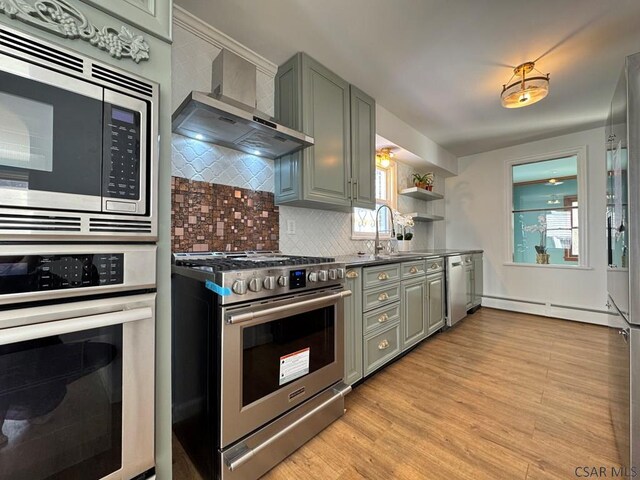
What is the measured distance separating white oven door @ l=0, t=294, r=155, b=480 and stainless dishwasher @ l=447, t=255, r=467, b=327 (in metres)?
3.13

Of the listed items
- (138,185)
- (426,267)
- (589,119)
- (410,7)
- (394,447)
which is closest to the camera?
(138,185)

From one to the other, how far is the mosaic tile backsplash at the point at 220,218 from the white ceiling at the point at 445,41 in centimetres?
109

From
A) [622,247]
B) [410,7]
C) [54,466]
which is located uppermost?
[410,7]

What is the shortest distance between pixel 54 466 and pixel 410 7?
2588mm

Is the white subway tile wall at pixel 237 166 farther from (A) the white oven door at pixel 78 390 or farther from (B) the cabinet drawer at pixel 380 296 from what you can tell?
(A) the white oven door at pixel 78 390

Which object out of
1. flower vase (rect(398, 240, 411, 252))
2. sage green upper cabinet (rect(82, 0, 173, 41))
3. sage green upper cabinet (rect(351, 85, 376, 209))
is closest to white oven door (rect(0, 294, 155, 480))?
sage green upper cabinet (rect(82, 0, 173, 41))

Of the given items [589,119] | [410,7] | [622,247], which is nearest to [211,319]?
[622,247]

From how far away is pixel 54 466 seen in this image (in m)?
0.73

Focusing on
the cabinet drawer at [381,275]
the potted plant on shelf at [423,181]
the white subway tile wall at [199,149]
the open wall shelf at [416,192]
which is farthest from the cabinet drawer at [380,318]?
the potted plant on shelf at [423,181]

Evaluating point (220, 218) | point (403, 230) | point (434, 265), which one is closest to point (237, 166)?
point (220, 218)

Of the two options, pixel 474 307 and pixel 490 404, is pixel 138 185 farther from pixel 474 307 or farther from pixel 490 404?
pixel 474 307

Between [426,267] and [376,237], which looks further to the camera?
[376,237]

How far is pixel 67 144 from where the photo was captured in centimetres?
73

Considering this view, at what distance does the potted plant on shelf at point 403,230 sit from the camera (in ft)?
11.8
